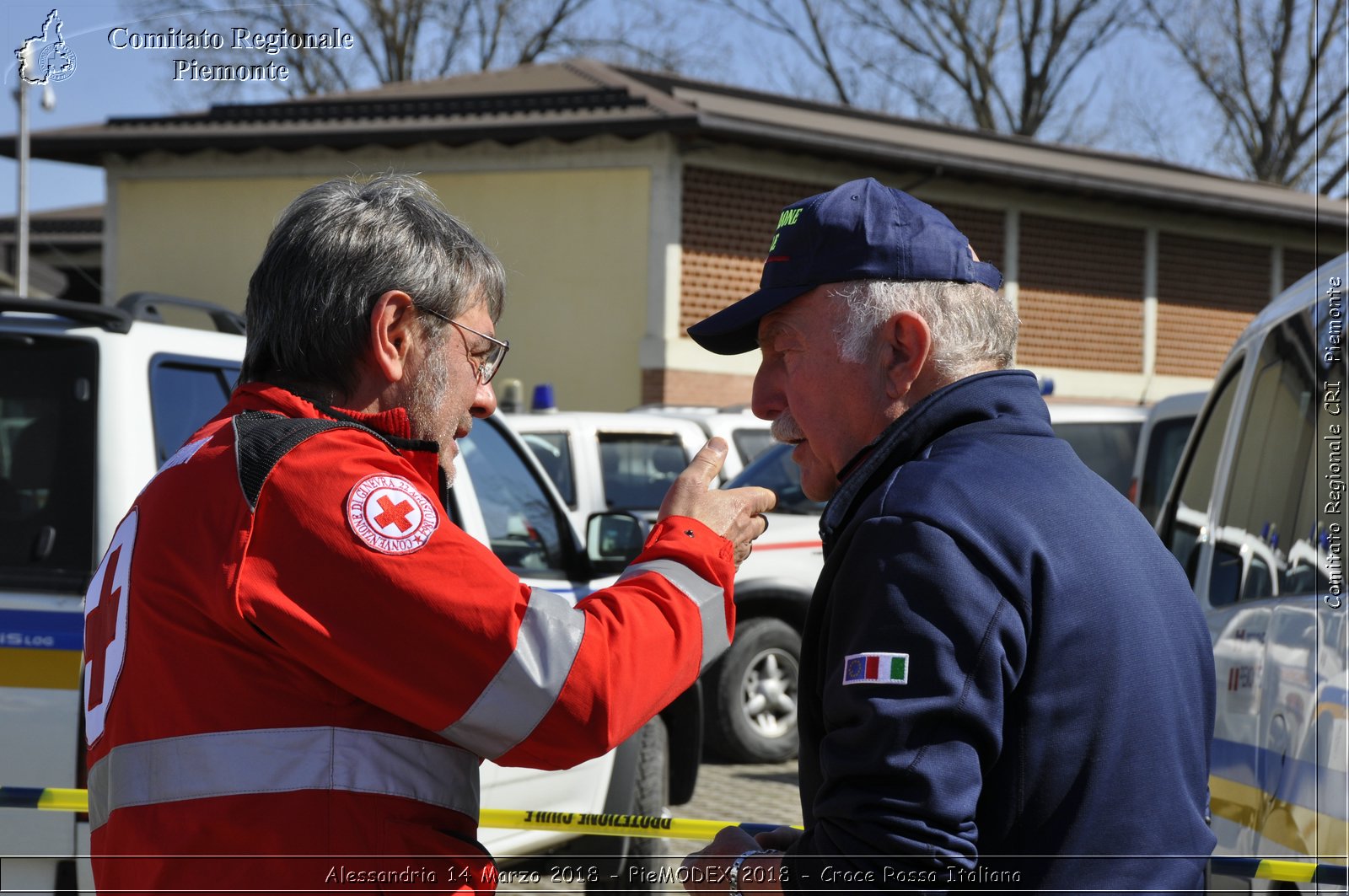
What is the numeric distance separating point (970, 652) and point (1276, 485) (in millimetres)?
2288

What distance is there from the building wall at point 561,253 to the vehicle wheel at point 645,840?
41.2 ft

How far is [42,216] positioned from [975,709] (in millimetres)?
29574

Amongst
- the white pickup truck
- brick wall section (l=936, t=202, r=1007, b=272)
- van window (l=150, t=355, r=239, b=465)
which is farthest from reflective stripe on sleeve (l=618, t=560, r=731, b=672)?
brick wall section (l=936, t=202, r=1007, b=272)

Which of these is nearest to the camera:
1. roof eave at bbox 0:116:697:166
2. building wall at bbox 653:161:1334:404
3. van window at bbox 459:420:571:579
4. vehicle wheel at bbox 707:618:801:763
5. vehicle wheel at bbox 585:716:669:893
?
van window at bbox 459:420:571:579

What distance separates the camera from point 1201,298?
22.9m

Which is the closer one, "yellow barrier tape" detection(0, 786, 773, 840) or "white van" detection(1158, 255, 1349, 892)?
"white van" detection(1158, 255, 1349, 892)

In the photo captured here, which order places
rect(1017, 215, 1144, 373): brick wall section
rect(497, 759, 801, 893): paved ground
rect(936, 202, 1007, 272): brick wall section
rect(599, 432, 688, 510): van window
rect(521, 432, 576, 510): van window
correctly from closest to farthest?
rect(497, 759, 801, 893): paved ground, rect(521, 432, 576, 510): van window, rect(599, 432, 688, 510): van window, rect(936, 202, 1007, 272): brick wall section, rect(1017, 215, 1144, 373): brick wall section

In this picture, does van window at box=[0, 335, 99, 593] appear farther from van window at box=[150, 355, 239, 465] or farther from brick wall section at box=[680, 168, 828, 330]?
brick wall section at box=[680, 168, 828, 330]

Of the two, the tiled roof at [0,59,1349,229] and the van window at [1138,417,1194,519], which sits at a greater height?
the tiled roof at [0,59,1349,229]

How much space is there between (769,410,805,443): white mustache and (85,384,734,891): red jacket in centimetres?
38

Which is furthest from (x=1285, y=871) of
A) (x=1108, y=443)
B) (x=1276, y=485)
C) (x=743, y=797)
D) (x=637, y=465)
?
(x=637, y=465)

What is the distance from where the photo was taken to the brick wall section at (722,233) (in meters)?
18.0

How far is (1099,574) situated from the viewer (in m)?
1.70

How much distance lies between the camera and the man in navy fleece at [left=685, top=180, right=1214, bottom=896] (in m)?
1.61
